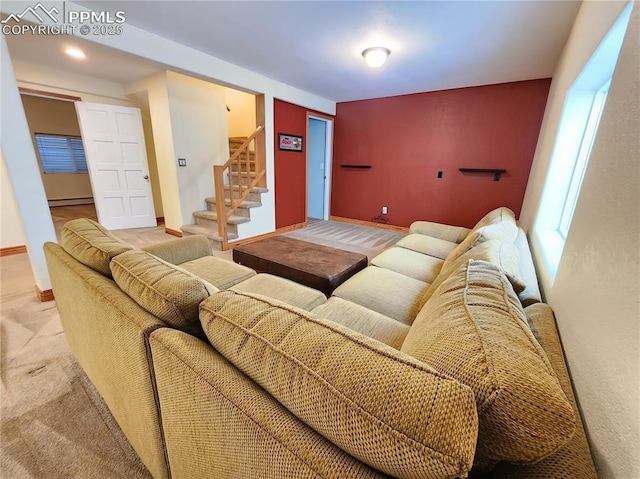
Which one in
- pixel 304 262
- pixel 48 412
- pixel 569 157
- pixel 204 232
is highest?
pixel 569 157

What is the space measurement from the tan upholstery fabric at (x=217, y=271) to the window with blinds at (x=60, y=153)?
6.36 meters

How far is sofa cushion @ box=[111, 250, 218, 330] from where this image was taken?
81 centimetres

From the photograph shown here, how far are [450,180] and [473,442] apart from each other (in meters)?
4.48

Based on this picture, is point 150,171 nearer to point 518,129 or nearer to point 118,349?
point 118,349

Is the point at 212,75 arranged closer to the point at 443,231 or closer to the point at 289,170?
the point at 289,170

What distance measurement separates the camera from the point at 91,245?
1.17 metres

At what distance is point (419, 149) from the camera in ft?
14.5

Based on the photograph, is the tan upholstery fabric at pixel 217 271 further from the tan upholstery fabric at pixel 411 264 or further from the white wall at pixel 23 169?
the white wall at pixel 23 169

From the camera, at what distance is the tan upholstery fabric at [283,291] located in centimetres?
156

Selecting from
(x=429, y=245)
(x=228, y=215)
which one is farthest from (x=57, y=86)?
(x=429, y=245)

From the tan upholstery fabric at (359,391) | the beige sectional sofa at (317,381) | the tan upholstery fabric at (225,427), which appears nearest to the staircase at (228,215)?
the beige sectional sofa at (317,381)

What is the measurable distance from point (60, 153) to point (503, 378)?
30.4 ft

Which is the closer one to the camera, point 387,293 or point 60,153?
point 387,293

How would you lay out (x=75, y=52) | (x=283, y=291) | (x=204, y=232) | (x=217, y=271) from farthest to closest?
(x=204, y=232), (x=75, y=52), (x=217, y=271), (x=283, y=291)
